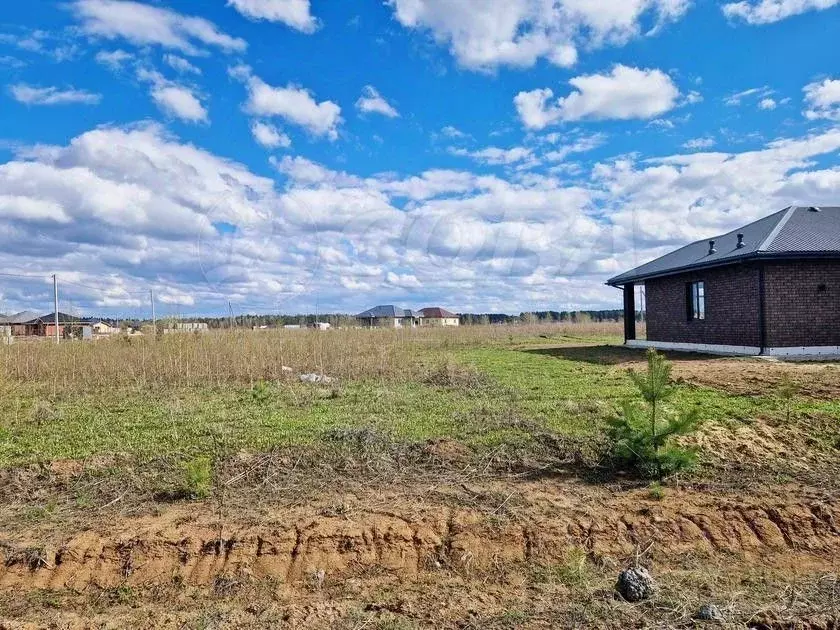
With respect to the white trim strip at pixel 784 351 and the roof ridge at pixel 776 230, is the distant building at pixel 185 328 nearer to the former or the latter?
the white trim strip at pixel 784 351

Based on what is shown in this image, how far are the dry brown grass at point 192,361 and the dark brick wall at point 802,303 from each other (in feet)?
29.0

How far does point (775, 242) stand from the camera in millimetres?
13789

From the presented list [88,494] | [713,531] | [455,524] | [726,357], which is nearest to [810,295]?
A: [726,357]

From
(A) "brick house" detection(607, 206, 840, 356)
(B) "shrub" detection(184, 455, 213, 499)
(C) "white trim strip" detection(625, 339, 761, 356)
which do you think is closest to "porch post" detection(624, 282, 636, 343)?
(C) "white trim strip" detection(625, 339, 761, 356)

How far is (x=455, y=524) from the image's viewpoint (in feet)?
14.1

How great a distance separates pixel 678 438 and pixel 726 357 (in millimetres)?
9252

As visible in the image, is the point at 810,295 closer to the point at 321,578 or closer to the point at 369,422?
the point at 369,422

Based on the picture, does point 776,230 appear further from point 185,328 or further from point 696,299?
point 185,328

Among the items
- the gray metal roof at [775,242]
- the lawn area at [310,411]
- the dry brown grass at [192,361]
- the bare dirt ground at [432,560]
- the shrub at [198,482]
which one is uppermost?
the gray metal roof at [775,242]

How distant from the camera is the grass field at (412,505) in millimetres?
3658

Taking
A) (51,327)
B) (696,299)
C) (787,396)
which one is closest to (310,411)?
(787,396)

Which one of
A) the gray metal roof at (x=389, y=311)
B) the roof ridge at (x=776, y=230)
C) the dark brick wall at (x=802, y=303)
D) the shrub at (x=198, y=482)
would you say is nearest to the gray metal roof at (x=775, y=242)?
the roof ridge at (x=776, y=230)

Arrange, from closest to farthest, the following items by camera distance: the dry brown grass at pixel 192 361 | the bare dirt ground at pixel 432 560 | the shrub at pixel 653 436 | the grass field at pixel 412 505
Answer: the bare dirt ground at pixel 432 560, the grass field at pixel 412 505, the shrub at pixel 653 436, the dry brown grass at pixel 192 361

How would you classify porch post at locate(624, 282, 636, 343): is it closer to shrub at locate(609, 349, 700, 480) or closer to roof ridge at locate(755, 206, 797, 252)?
roof ridge at locate(755, 206, 797, 252)
